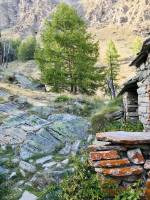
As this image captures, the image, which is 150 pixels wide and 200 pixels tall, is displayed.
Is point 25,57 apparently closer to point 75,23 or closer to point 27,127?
point 75,23

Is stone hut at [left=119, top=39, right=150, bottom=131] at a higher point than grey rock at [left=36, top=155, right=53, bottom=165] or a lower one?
higher

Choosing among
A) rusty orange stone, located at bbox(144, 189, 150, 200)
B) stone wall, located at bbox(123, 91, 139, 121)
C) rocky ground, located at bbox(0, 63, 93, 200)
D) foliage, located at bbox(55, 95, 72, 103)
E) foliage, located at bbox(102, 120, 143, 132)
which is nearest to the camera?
rusty orange stone, located at bbox(144, 189, 150, 200)

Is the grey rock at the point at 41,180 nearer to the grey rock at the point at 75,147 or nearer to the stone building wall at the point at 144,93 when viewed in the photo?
the grey rock at the point at 75,147

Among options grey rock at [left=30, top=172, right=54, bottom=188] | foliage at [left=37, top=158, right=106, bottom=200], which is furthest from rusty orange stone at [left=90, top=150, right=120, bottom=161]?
grey rock at [left=30, top=172, right=54, bottom=188]

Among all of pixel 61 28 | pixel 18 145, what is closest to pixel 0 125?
pixel 18 145

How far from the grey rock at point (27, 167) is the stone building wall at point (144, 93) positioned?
14.2 ft

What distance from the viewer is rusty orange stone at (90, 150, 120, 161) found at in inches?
314

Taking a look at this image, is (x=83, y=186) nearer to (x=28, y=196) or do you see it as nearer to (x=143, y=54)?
(x=28, y=196)

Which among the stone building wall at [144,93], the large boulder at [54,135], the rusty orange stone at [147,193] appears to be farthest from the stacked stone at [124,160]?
the large boulder at [54,135]

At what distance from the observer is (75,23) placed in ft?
96.6

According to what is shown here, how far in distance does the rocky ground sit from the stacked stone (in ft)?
13.7

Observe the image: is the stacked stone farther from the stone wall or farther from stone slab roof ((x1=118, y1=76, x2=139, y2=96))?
the stone wall

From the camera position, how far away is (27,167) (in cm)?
1352

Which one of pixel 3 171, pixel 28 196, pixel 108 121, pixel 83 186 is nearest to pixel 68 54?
pixel 108 121
